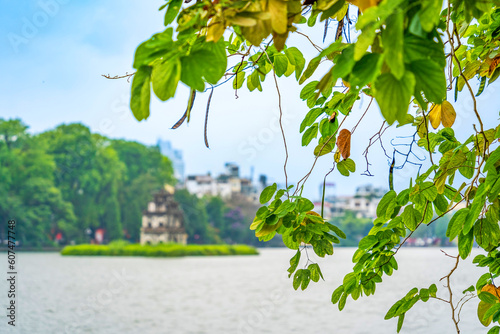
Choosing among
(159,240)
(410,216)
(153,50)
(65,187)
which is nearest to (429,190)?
(410,216)

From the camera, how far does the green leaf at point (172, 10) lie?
1.26ft

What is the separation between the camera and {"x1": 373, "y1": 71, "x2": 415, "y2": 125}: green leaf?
0.93 ft

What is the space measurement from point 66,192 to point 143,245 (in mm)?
5133

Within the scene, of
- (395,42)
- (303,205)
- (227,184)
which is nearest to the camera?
(395,42)

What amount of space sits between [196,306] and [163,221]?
531 inches

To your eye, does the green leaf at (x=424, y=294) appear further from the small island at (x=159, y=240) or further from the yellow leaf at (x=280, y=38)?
the small island at (x=159, y=240)

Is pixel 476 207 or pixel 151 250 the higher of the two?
pixel 476 207

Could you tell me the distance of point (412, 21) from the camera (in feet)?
0.92

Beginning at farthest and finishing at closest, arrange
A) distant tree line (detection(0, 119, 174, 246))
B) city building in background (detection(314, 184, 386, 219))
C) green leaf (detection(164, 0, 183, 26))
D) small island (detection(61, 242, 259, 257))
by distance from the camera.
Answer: city building in background (detection(314, 184, 386, 219)), distant tree line (detection(0, 119, 174, 246)), small island (detection(61, 242, 259, 257)), green leaf (detection(164, 0, 183, 26))

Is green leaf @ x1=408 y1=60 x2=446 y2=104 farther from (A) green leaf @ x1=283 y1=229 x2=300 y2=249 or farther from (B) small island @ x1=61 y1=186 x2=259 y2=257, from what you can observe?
(B) small island @ x1=61 y1=186 x2=259 y2=257

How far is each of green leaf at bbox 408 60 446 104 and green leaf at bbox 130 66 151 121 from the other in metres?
0.16

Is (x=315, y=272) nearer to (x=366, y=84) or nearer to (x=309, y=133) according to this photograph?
(x=309, y=133)

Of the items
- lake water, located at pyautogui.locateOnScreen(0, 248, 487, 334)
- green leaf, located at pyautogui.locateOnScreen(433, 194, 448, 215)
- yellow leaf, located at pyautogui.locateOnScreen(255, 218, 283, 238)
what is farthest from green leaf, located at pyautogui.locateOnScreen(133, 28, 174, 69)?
lake water, located at pyautogui.locateOnScreen(0, 248, 487, 334)

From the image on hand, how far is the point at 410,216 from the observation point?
0.70 metres
